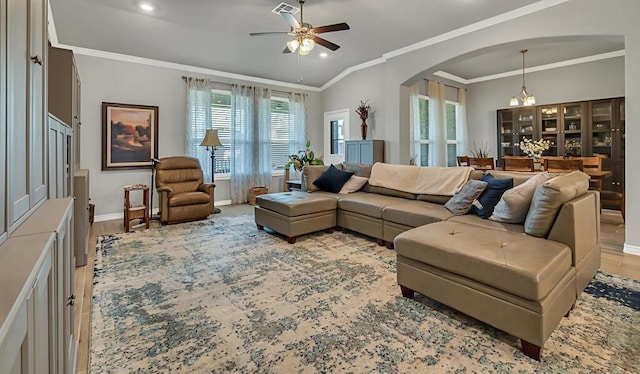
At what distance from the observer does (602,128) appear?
6039 mm

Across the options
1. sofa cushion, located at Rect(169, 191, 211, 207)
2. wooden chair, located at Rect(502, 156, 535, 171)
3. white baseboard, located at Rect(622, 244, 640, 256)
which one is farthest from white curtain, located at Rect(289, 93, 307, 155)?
white baseboard, located at Rect(622, 244, 640, 256)

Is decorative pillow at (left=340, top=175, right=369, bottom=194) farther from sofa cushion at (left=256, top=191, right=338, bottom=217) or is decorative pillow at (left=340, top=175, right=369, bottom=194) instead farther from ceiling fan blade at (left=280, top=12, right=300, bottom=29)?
ceiling fan blade at (left=280, top=12, right=300, bottom=29)

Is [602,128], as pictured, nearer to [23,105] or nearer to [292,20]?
[292,20]

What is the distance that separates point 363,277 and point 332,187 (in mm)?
2141

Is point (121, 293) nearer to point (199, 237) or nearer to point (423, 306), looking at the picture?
point (199, 237)

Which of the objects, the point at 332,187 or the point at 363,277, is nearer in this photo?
the point at 363,277

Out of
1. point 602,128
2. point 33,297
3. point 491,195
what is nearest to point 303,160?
point 491,195

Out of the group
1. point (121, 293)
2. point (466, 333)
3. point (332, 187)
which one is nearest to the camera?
point (466, 333)

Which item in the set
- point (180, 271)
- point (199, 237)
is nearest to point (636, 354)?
point (180, 271)

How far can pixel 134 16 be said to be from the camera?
4.48m

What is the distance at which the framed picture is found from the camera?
534 centimetres

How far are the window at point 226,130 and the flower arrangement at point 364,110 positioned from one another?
1732 mm

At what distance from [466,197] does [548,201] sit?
109 cm

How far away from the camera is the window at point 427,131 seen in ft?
23.9
